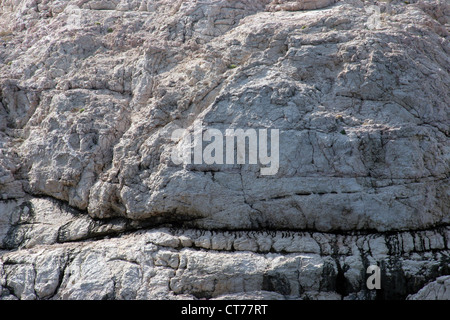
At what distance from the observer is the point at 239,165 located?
461 inches

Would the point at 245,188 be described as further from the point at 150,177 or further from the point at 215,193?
the point at 150,177

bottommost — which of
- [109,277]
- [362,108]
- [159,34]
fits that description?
[109,277]

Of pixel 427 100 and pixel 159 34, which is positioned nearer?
pixel 427 100

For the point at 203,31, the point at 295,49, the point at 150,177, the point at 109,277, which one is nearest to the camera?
the point at 109,277

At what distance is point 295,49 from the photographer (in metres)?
12.9

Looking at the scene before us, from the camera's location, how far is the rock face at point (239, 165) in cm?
1080

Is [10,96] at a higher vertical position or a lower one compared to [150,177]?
higher

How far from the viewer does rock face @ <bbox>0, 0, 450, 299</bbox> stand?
10797mm

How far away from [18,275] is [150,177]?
13.8 ft

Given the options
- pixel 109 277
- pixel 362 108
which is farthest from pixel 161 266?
pixel 362 108

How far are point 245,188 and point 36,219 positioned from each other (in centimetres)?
616

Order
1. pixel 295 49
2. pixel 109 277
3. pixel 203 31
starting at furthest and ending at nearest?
pixel 203 31 → pixel 295 49 → pixel 109 277

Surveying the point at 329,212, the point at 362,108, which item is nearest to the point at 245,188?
the point at 329,212

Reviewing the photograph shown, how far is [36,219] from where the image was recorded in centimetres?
1262
